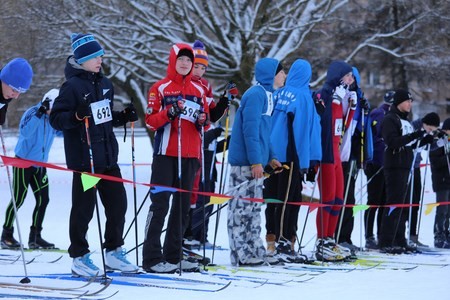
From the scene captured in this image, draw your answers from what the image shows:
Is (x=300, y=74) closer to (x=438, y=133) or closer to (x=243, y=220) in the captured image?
(x=243, y=220)

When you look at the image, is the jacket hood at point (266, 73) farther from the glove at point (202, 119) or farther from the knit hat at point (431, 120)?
the knit hat at point (431, 120)

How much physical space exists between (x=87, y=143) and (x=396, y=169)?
4.29m

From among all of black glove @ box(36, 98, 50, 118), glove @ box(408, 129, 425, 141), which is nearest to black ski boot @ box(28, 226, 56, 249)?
black glove @ box(36, 98, 50, 118)

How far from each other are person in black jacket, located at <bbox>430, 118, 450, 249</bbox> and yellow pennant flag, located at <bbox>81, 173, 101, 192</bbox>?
5.53m

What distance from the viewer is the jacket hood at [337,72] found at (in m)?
8.51

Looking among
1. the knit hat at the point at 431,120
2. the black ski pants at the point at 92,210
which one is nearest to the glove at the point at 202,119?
the black ski pants at the point at 92,210

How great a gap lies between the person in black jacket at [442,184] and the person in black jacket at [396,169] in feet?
3.25

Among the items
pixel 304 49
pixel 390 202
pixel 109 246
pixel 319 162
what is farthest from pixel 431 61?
pixel 109 246

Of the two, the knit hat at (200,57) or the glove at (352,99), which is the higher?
the knit hat at (200,57)

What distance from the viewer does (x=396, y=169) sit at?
9461 mm

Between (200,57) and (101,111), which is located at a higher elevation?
(200,57)

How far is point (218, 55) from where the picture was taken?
1758 cm

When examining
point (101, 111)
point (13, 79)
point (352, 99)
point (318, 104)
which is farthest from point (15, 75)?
point (352, 99)

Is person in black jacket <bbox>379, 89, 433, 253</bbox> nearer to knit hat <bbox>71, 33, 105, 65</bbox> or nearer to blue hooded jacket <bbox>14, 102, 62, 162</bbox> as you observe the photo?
blue hooded jacket <bbox>14, 102, 62, 162</bbox>
